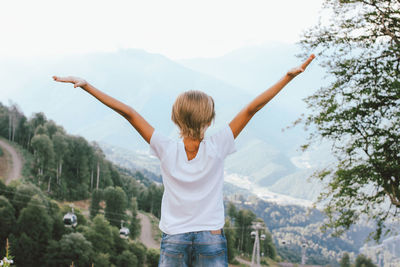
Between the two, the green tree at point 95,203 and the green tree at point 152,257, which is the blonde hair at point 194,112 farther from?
the green tree at point 95,203

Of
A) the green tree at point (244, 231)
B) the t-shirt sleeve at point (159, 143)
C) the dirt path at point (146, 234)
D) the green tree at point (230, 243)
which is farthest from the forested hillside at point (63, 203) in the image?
the t-shirt sleeve at point (159, 143)

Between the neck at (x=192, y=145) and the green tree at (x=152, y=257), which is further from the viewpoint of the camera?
the green tree at (x=152, y=257)

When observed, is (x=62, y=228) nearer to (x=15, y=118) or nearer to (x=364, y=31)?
(x=15, y=118)

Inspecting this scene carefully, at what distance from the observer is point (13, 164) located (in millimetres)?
64375

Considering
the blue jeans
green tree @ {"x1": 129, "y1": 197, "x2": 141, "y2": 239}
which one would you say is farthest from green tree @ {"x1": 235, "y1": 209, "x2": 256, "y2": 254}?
the blue jeans

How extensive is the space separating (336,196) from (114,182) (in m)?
68.7

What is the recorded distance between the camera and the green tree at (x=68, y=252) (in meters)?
40.1

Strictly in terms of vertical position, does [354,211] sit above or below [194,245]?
below

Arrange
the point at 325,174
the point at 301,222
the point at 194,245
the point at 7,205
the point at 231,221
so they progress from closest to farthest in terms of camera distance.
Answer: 1. the point at 194,245
2. the point at 325,174
3. the point at 7,205
4. the point at 231,221
5. the point at 301,222

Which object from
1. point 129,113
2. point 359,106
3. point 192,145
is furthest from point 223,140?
point 359,106

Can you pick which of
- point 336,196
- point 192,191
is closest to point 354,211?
point 336,196

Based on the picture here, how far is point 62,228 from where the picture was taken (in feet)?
150

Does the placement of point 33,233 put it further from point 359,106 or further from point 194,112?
point 194,112

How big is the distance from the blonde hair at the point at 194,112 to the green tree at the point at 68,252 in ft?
137
